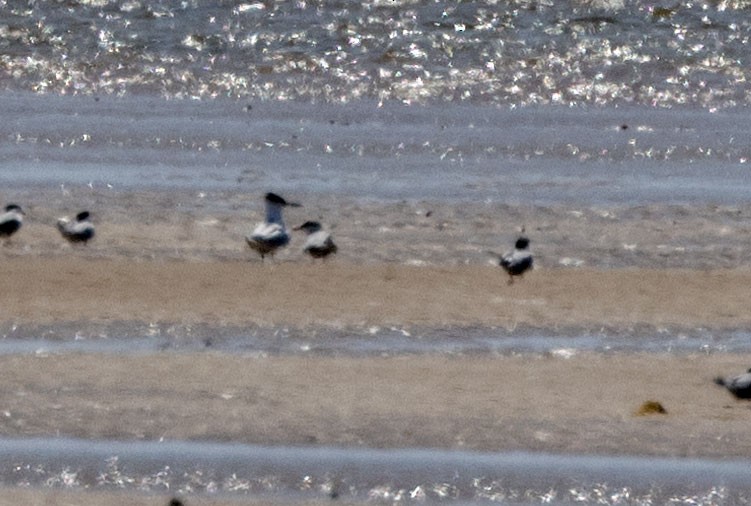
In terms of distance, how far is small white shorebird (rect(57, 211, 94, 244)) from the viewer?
1238 cm

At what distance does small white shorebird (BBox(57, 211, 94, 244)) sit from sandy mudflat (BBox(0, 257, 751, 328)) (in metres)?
0.26

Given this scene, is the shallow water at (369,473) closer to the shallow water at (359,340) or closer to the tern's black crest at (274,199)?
the shallow water at (359,340)

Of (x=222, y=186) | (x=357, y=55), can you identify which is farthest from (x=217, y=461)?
(x=357, y=55)

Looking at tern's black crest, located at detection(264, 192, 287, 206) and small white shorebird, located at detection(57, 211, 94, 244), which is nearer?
small white shorebird, located at detection(57, 211, 94, 244)

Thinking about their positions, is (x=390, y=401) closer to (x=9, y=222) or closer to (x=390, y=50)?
(x=9, y=222)

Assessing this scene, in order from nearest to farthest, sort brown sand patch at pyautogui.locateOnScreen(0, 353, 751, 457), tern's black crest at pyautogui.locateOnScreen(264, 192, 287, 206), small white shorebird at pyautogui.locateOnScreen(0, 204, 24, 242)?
brown sand patch at pyautogui.locateOnScreen(0, 353, 751, 457) < small white shorebird at pyautogui.locateOnScreen(0, 204, 24, 242) < tern's black crest at pyautogui.locateOnScreen(264, 192, 287, 206)

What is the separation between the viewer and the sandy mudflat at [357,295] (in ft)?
35.2

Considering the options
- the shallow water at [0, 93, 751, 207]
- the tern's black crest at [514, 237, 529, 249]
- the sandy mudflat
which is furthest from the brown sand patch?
the shallow water at [0, 93, 751, 207]

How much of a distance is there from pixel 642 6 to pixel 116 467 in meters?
16.7

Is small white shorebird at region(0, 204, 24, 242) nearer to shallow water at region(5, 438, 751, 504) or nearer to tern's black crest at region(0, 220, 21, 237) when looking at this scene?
tern's black crest at region(0, 220, 21, 237)

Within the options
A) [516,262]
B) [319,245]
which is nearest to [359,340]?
[516,262]

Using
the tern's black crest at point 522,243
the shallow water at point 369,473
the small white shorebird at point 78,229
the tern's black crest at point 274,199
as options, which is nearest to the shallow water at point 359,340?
the tern's black crest at point 522,243

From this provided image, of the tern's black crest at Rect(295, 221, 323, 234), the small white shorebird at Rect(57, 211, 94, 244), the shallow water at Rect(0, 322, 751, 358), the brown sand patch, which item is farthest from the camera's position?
the tern's black crest at Rect(295, 221, 323, 234)

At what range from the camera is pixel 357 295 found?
37.1 ft
